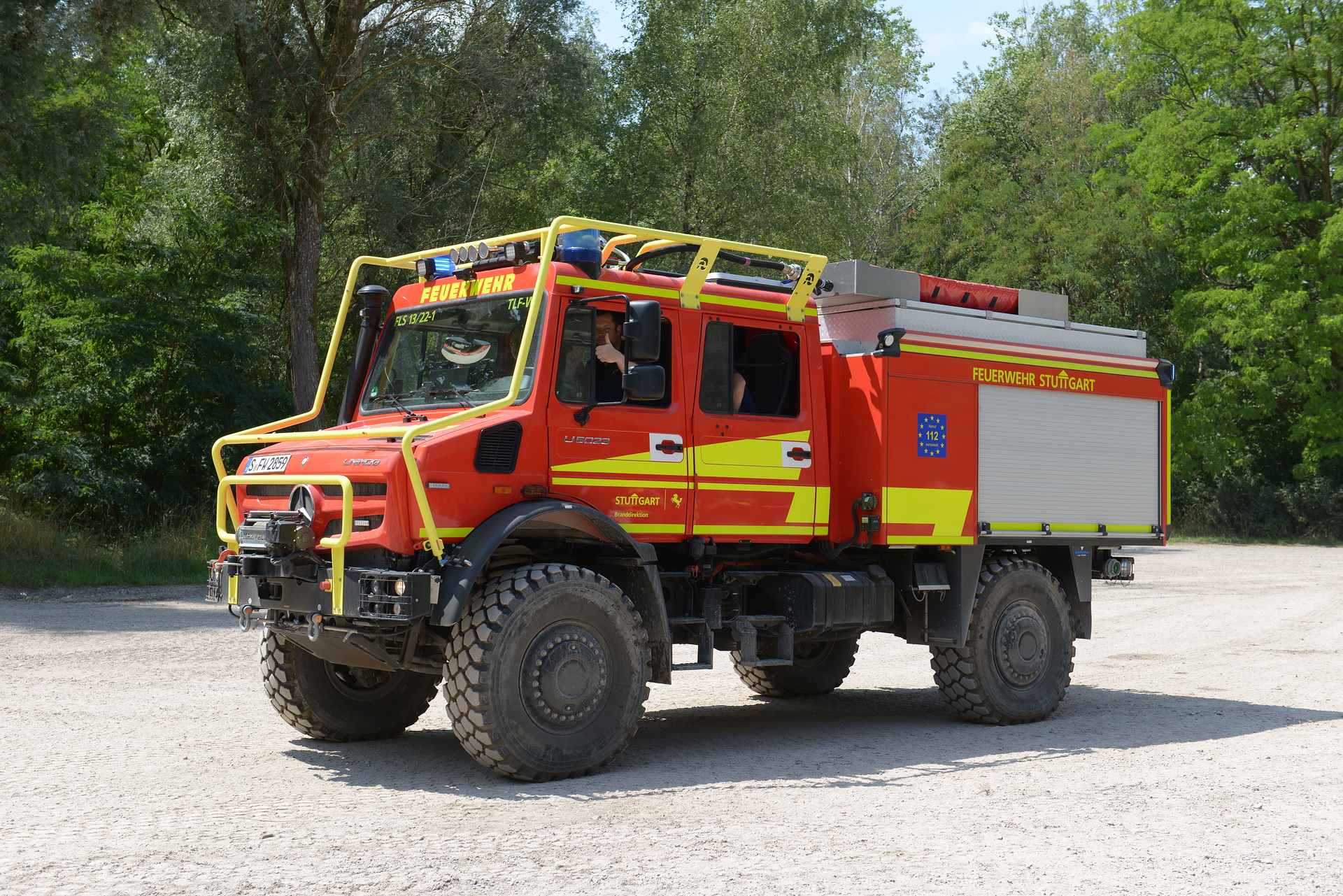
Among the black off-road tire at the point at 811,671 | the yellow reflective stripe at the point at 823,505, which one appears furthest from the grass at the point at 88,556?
the yellow reflective stripe at the point at 823,505

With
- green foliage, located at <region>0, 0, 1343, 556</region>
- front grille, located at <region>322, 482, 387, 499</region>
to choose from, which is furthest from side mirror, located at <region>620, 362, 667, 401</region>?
green foliage, located at <region>0, 0, 1343, 556</region>

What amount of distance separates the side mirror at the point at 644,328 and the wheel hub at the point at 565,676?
5.19ft

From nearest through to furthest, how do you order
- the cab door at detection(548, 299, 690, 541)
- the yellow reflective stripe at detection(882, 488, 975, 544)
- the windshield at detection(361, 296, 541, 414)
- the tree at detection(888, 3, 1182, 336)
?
the cab door at detection(548, 299, 690, 541) → the windshield at detection(361, 296, 541, 414) → the yellow reflective stripe at detection(882, 488, 975, 544) → the tree at detection(888, 3, 1182, 336)

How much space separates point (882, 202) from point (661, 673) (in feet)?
141

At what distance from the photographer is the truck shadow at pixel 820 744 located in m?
7.27

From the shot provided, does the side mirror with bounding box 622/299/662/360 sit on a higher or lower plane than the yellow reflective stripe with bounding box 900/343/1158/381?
lower

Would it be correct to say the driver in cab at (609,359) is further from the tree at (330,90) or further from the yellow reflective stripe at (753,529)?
the tree at (330,90)

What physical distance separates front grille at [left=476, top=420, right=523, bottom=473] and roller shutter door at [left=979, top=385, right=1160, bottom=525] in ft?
12.7

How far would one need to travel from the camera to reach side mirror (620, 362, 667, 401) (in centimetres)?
741

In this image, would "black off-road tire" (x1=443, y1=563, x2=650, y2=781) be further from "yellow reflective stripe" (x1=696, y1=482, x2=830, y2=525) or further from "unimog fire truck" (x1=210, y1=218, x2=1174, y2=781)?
"yellow reflective stripe" (x1=696, y1=482, x2=830, y2=525)

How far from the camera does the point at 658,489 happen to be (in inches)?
312

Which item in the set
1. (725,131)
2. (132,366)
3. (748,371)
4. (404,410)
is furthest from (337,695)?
(725,131)

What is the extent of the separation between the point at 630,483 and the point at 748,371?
133cm

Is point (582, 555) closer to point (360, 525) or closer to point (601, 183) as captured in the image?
point (360, 525)
